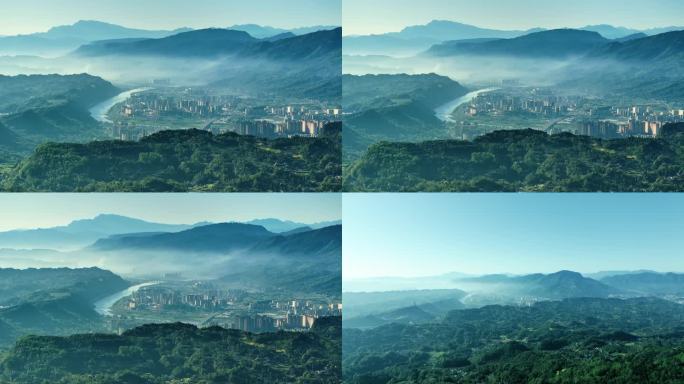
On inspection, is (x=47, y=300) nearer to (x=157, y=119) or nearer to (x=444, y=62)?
(x=157, y=119)

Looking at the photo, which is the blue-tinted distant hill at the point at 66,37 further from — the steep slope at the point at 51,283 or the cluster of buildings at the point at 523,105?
the cluster of buildings at the point at 523,105

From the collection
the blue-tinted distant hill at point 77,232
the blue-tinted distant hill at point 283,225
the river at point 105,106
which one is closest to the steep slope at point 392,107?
the blue-tinted distant hill at point 283,225

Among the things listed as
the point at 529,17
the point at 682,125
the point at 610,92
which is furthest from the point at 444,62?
the point at 682,125

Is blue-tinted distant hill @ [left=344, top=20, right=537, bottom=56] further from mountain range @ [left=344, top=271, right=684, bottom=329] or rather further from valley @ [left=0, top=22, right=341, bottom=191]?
mountain range @ [left=344, top=271, right=684, bottom=329]

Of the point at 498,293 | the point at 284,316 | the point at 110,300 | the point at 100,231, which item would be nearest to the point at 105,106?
the point at 100,231

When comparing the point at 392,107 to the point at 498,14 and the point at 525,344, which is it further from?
the point at 525,344

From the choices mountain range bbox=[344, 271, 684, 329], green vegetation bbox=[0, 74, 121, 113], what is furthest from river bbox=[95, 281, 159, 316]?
mountain range bbox=[344, 271, 684, 329]
